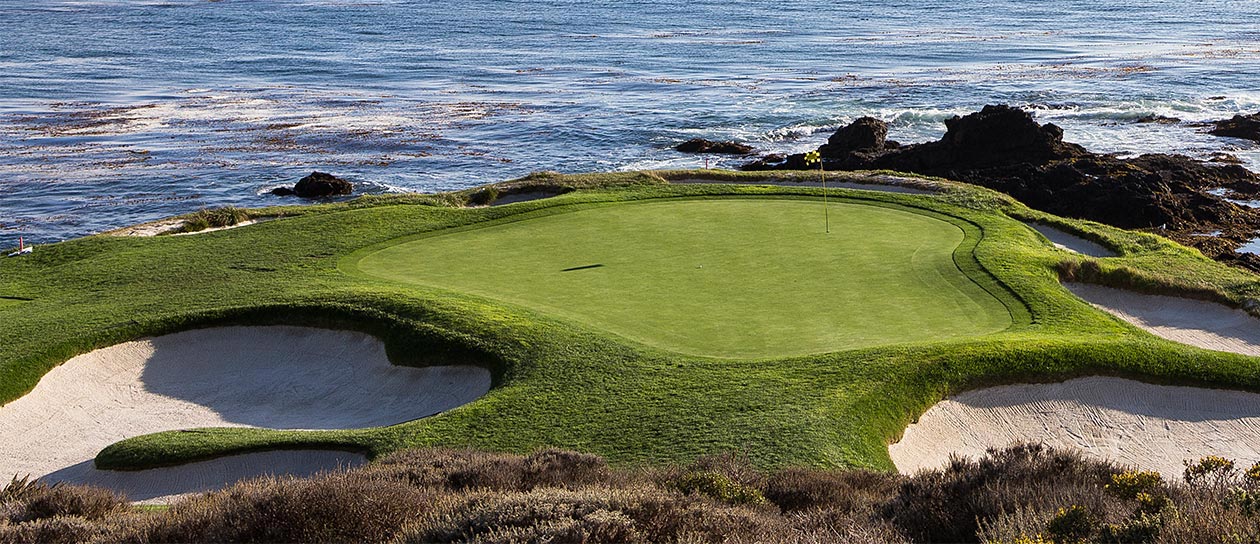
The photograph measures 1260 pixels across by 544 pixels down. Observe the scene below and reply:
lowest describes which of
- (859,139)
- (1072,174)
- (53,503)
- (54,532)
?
(1072,174)

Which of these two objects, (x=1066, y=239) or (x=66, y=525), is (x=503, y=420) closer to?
(x=66, y=525)

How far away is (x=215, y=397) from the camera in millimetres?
14984

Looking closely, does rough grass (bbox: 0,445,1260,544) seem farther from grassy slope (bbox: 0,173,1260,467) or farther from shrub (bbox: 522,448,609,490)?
grassy slope (bbox: 0,173,1260,467)

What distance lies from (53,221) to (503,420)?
85.4 feet

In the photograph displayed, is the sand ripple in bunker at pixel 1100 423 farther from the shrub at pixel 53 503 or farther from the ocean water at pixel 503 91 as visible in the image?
the ocean water at pixel 503 91

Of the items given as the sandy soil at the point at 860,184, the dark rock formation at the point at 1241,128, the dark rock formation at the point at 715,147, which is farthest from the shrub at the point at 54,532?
the dark rock formation at the point at 1241,128

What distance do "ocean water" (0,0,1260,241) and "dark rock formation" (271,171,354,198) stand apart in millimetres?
641

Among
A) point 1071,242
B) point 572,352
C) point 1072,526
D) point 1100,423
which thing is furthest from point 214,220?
point 1072,526

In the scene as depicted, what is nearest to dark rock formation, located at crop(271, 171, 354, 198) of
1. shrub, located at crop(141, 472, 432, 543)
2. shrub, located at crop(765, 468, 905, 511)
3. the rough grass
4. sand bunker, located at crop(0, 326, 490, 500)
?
sand bunker, located at crop(0, 326, 490, 500)

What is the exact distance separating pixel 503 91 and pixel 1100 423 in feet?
163

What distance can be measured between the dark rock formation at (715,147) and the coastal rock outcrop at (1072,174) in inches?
134

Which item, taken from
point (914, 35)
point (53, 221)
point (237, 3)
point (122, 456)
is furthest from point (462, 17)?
point (122, 456)

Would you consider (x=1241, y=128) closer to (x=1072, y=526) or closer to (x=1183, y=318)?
(x=1183, y=318)

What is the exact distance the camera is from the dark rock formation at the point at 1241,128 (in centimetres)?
4200
